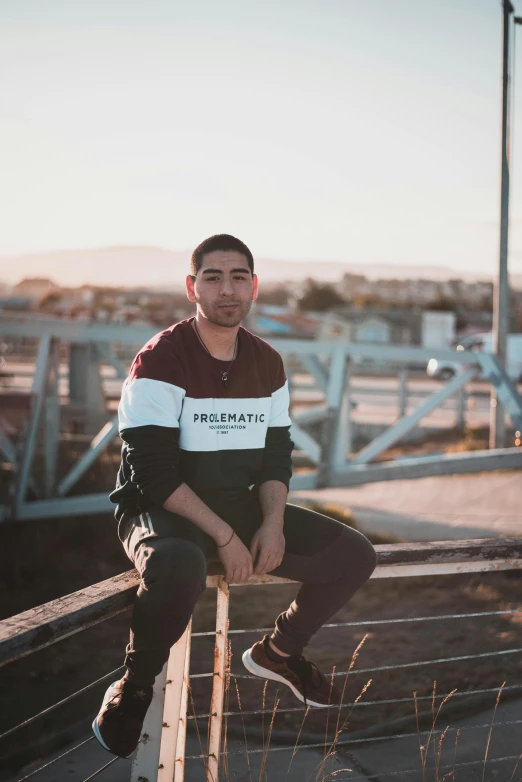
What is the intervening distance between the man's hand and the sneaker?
478mm

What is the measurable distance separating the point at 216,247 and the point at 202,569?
1.00 m

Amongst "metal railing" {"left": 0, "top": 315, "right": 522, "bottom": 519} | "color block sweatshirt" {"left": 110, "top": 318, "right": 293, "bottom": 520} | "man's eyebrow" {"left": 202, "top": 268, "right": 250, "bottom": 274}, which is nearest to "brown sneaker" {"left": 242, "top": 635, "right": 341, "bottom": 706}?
"color block sweatshirt" {"left": 110, "top": 318, "right": 293, "bottom": 520}

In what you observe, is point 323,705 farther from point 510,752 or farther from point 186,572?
point 510,752

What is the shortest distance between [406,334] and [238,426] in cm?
5300

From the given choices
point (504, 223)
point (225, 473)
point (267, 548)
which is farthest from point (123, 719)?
point (504, 223)

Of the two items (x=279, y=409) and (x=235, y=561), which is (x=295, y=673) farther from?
(x=279, y=409)

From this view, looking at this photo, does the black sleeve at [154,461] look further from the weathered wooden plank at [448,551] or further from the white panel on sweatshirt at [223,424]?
the weathered wooden plank at [448,551]

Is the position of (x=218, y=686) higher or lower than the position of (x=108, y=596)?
lower

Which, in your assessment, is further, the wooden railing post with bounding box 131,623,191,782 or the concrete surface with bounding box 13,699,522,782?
the concrete surface with bounding box 13,699,522,782

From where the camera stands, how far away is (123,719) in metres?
1.93

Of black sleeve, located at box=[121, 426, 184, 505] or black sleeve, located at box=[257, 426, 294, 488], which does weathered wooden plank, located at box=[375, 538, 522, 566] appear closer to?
black sleeve, located at box=[257, 426, 294, 488]

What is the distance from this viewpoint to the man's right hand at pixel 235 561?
220 centimetres

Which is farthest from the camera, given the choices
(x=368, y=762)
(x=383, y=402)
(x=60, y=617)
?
(x=383, y=402)

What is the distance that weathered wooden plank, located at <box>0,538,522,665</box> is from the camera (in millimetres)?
1616
